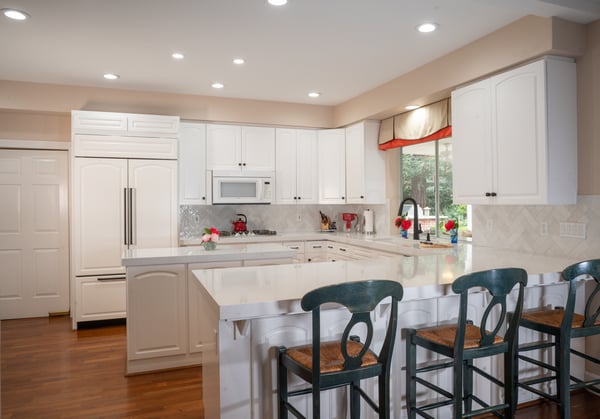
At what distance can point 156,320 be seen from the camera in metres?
3.41

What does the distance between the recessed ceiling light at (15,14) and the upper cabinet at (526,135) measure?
11.0 ft

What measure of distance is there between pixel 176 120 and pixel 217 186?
0.90m

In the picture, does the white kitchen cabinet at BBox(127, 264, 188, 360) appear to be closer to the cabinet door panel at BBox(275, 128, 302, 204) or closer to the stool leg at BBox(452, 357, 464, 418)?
the stool leg at BBox(452, 357, 464, 418)

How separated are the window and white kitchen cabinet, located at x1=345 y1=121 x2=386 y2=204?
0.32 m

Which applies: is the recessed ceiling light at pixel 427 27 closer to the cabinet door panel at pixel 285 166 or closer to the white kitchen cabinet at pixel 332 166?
the white kitchen cabinet at pixel 332 166

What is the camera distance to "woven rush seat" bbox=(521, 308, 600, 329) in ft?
8.14

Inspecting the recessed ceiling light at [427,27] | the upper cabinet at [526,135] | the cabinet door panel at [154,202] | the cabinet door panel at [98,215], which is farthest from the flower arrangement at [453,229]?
the cabinet door panel at [98,215]

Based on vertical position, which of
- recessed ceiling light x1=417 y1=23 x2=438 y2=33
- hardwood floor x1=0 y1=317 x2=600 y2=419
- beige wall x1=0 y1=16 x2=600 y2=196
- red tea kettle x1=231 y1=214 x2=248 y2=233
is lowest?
hardwood floor x1=0 y1=317 x2=600 y2=419

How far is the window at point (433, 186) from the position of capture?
4.66 m

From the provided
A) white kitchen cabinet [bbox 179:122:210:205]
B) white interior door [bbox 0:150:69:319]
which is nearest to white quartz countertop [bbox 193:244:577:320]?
white kitchen cabinet [bbox 179:122:210:205]

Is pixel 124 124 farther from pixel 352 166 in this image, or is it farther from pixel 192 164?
pixel 352 166

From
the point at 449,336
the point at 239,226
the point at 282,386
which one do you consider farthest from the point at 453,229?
the point at 282,386

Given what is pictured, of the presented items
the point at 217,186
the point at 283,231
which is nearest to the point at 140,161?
the point at 217,186

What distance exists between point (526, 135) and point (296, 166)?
3.16 metres
